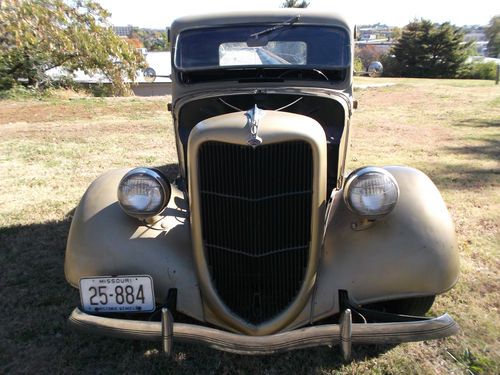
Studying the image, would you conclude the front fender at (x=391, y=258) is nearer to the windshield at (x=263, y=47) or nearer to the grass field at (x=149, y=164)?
the grass field at (x=149, y=164)

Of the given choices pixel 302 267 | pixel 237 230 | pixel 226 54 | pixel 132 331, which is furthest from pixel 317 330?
pixel 226 54

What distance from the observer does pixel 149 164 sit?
278 inches

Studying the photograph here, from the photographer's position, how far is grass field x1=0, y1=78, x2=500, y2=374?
2773 mm

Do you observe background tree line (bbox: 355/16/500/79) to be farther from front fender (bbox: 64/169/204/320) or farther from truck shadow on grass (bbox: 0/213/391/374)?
front fender (bbox: 64/169/204/320)

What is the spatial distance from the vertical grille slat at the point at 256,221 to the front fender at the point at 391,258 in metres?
0.20

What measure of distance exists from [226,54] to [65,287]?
7.38 ft

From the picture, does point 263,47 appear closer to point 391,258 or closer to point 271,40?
point 271,40

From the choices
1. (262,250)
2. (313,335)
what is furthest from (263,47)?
(313,335)

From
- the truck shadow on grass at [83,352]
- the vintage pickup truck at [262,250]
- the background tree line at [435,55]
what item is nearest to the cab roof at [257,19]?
the vintage pickup truck at [262,250]

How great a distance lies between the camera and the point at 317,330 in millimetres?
2205

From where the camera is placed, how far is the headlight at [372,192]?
2500 mm

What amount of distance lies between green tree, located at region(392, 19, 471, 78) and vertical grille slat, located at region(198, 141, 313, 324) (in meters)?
36.3

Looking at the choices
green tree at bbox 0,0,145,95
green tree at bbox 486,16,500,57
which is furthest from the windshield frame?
green tree at bbox 486,16,500,57

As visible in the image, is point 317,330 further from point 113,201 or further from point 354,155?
point 354,155
